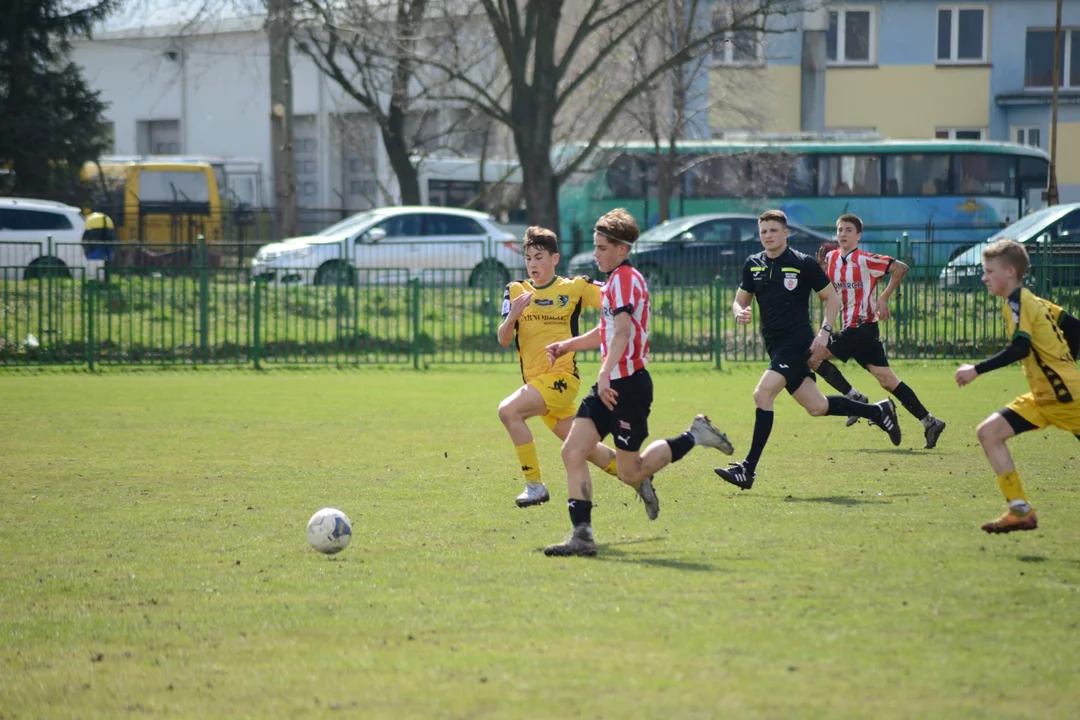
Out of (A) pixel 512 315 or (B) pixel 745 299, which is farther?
(B) pixel 745 299

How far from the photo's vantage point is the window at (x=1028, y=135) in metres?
47.4

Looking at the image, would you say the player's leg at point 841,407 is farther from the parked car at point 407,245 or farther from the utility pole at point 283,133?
the utility pole at point 283,133

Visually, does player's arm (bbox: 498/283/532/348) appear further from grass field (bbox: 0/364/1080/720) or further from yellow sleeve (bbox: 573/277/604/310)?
grass field (bbox: 0/364/1080/720)

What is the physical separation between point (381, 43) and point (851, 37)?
2413 centimetres

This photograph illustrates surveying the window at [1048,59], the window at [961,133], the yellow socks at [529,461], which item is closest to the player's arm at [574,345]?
the yellow socks at [529,461]

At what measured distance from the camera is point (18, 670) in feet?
16.8

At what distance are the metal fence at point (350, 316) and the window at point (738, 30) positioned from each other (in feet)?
24.0

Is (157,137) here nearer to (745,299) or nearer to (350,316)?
(350,316)

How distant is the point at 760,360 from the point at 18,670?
18.1m

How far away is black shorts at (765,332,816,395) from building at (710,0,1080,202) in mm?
38549

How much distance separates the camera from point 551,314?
28.0ft

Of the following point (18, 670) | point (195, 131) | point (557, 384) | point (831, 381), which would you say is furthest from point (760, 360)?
point (195, 131)

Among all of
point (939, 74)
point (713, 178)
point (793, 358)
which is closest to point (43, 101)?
point (713, 178)

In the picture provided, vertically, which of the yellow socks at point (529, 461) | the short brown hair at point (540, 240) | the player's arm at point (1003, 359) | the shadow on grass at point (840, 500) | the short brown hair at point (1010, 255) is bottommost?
the shadow on grass at point (840, 500)
